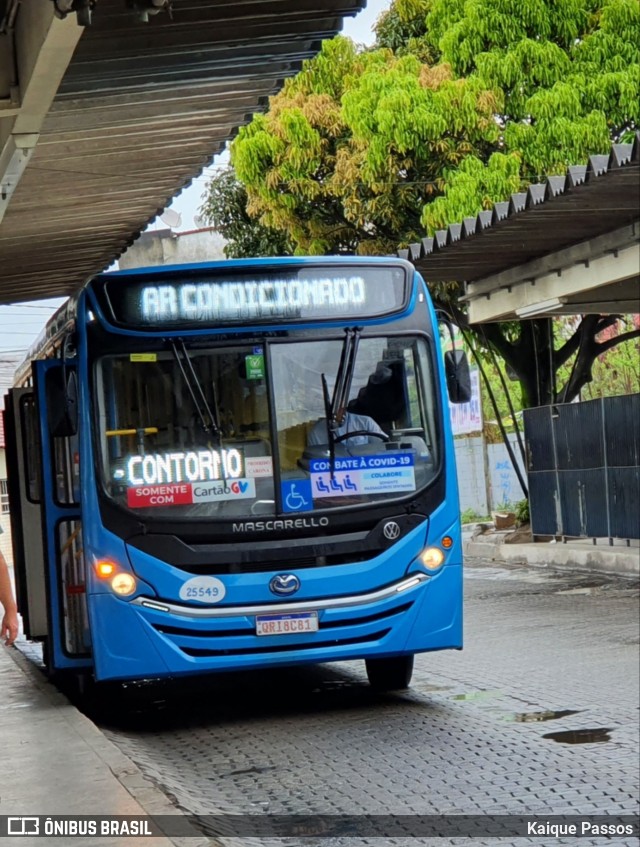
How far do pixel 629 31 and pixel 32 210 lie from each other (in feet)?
46.5

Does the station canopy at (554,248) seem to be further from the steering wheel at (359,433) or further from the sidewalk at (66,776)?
the sidewalk at (66,776)

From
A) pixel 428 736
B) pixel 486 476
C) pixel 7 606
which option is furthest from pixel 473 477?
pixel 7 606

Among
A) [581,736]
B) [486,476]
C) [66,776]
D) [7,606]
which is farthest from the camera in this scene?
[486,476]

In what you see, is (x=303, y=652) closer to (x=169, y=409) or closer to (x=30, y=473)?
(x=169, y=409)

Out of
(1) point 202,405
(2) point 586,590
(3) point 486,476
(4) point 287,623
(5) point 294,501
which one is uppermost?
(1) point 202,405

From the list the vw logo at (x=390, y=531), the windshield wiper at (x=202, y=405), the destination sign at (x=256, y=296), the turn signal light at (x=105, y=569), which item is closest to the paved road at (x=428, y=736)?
the turn signal light at (x=105, y=569)

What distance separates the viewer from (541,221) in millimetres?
15953

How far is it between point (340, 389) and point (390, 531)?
102 cm

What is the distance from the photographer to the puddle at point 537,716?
9.21m

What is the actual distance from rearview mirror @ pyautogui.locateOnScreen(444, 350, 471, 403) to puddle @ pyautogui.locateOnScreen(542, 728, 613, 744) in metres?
2.75

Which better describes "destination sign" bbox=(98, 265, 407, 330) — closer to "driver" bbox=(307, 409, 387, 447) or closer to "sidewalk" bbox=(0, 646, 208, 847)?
"driver" bbox=(307, 409, 387, 447)

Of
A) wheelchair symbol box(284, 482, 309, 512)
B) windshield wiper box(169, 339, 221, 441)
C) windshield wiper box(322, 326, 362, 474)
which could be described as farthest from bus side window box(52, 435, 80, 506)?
windshield wiper box(322, 326, 362, 474)

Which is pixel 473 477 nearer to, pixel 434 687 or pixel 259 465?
pixel 434 687

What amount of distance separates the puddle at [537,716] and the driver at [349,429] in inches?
80.6
